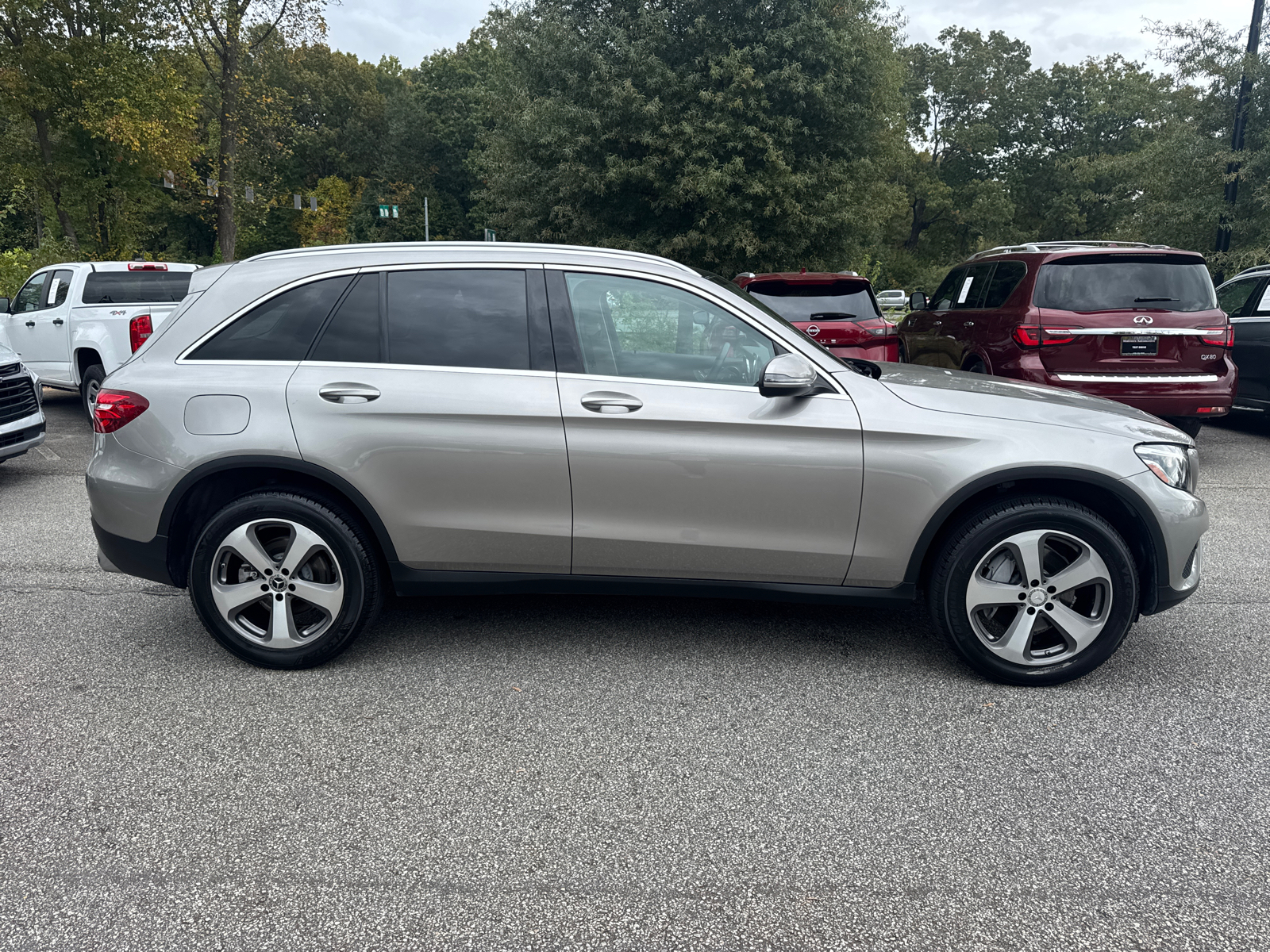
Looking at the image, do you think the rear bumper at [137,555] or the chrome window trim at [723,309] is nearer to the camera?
the chrome window trim at [723,309]

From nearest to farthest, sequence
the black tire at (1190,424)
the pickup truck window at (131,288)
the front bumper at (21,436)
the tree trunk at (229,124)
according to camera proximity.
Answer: the front bumper at (21,436), the black tire at (1190,424), the pickup truck window at (131,288), the tree trunk at (229,124)

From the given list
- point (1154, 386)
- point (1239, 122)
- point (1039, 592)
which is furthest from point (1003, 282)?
point (1239, 122)

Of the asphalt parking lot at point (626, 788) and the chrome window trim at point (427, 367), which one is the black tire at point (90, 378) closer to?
the asphalt parking lot at point (626, 788)

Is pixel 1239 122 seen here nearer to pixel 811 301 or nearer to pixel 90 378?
pixel 811 301

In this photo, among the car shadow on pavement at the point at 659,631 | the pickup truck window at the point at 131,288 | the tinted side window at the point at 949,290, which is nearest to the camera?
the car shadow on pavement at the point at 659,631

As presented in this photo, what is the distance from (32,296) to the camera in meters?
11.8

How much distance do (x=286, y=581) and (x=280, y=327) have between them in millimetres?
1070

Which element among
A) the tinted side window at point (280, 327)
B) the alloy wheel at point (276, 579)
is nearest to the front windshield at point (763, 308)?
the tinted side window at point (280, 327)

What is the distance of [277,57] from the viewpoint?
28.6 meters

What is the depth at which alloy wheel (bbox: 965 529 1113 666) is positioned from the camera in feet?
12.5

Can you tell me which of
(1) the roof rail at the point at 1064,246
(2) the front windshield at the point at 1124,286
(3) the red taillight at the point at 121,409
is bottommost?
(3) the red taillight at the point at 121,409

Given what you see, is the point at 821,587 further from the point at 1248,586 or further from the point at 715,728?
the point at 1248,586

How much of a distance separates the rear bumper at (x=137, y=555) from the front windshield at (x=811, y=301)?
5776 mm

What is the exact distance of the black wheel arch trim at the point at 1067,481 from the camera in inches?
148
